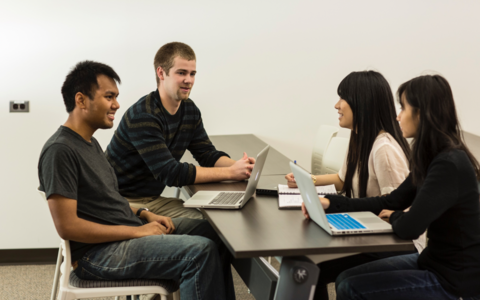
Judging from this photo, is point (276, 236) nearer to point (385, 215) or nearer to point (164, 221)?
point (385, 215)

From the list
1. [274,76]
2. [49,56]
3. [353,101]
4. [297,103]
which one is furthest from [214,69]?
[353,101]

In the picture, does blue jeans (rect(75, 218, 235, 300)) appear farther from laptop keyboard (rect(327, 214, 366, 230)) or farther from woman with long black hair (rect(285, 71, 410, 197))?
woman with long black hair (rect(285, 71, 410, 197))

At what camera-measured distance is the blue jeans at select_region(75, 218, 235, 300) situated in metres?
1.58

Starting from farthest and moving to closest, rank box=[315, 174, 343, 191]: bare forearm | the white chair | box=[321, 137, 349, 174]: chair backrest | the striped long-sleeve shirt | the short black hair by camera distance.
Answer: box=[321, 137, 349, 174]: chair backrest, box=[315, 174, 343, 191]: bare forearm, the striped long-sleeve shirt, the short black hair, the white chair

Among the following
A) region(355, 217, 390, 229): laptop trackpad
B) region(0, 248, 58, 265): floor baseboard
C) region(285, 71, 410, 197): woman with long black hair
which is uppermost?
region(285, 71, 410, 197): woman with long black hair

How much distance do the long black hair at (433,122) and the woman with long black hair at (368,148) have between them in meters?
0.32

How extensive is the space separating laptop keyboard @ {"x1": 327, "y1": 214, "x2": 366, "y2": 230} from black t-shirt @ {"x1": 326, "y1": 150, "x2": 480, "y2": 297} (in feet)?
0.39

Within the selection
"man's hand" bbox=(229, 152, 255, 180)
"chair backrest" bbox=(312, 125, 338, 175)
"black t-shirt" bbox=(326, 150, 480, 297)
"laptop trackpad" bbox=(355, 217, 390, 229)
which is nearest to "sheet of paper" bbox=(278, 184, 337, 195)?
"man's hand" bbox=(229, 152, 255, 180)

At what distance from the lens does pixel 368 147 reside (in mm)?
1957

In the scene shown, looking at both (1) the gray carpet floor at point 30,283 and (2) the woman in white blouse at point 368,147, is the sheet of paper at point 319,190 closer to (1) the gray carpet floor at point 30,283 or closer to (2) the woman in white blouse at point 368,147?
(2) the woman in white blouse at point 368,147

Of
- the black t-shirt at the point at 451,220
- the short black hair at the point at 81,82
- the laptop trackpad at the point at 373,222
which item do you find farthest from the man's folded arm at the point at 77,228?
the black t-shirt at the point at 451,220

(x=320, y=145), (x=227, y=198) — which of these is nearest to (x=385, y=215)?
(x=227, y=198)

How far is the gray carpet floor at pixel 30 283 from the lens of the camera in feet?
8.96

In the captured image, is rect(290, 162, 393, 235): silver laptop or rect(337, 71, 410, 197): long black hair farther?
rect(337, 71, 410, 197): long black hair
